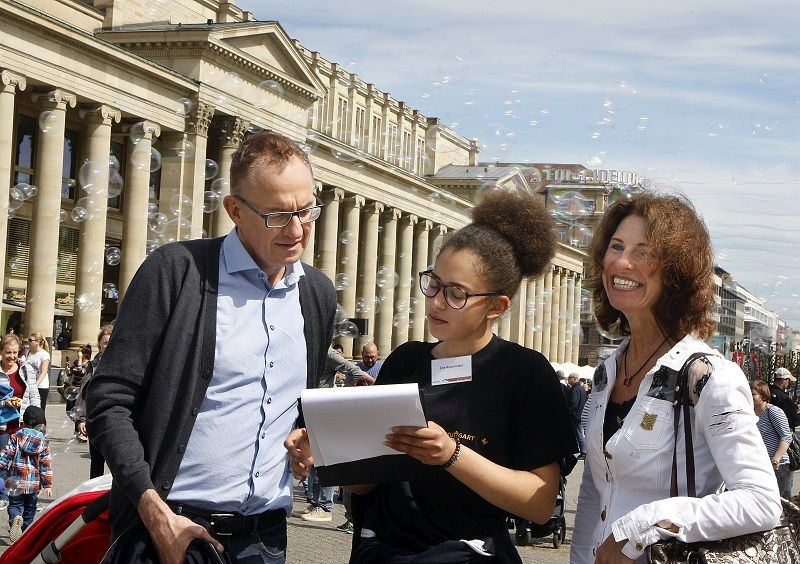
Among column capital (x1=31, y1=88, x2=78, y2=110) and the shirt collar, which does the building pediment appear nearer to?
column capital (x1=31, y1=88, x2=78, y2=110)

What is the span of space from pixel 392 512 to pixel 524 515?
439 millimetres

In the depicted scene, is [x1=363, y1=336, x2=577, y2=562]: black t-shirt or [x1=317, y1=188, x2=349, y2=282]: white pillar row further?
[x1=317, y1=188, x2=349, y2=282]: white pillar row

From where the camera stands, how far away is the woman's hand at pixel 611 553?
3221 mm

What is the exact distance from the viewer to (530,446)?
142 inches

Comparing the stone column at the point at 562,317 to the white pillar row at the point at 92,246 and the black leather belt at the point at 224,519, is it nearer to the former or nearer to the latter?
the white pillar row at the point at 92,246

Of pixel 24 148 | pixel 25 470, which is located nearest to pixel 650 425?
pixel 25 470

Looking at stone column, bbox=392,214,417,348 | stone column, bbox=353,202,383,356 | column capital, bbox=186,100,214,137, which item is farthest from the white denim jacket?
stone column, bbox=392,214,417,348

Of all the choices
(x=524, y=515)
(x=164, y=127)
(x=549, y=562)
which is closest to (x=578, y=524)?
(x=524, y=515)

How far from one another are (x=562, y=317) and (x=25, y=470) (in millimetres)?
92868

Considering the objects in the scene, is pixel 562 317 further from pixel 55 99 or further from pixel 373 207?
pixel 55 99

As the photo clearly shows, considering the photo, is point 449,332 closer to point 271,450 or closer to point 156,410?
point 271,450

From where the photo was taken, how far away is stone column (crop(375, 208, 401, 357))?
213ft

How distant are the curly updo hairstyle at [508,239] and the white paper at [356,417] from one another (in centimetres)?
79

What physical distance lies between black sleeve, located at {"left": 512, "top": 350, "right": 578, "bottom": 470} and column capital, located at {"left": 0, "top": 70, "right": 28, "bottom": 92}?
1250 inches
